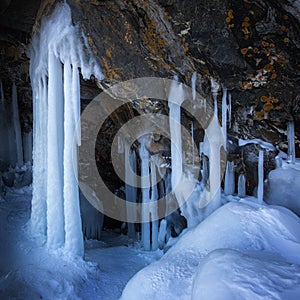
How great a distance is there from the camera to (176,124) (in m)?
4.99

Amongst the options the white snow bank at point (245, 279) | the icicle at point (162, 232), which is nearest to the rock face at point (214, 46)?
the icicle at point (162, 232)

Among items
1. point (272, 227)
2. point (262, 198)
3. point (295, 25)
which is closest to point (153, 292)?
point (272, 227)

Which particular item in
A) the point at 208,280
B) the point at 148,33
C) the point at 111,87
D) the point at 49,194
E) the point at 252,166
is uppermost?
the point at 148,33

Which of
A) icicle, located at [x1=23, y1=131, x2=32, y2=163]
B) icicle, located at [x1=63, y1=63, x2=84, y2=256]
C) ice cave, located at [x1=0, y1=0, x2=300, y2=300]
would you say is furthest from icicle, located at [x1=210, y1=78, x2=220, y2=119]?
icicle, located at [x1=23, y1=131, x2=32, y2=163]

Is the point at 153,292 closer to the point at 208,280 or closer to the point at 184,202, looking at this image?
the point at 208,280

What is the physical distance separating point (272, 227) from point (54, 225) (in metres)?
3.39

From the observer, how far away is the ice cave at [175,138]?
294cm

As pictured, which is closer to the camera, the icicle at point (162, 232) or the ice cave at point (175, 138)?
the ice cave at point (175, 138)

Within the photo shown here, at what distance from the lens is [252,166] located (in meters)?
4.98

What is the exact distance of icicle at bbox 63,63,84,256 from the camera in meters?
4.20

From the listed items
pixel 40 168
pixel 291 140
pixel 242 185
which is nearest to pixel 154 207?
pixel 242 185

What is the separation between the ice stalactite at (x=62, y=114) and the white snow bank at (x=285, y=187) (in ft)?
11.1

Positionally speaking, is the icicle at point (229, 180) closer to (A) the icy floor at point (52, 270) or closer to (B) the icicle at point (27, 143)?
(A) the icy floor at point (52, 270)

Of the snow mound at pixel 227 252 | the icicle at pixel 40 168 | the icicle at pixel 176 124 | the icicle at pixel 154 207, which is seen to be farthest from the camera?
the icicle at pixel 154 207
